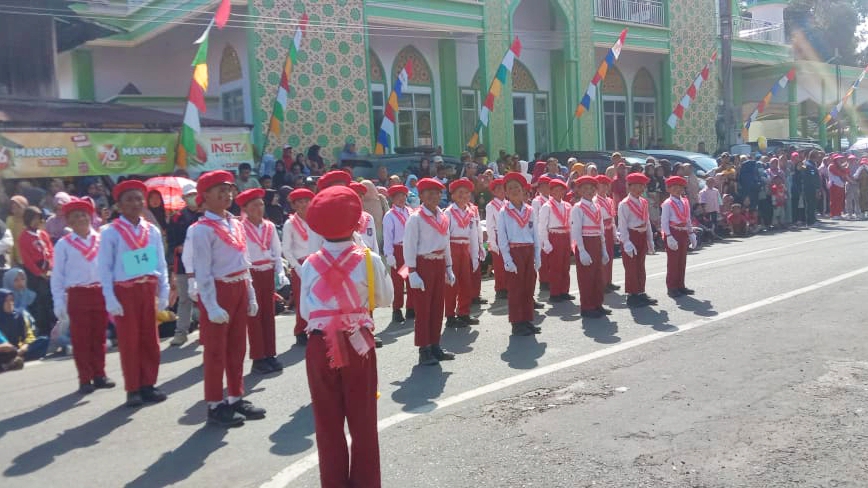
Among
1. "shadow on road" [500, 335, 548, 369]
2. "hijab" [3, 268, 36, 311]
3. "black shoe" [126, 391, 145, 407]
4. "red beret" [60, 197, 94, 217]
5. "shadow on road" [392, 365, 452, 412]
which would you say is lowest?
"shadow on road" [392, 365, 452, 412]

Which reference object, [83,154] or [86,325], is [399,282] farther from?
[83,154]

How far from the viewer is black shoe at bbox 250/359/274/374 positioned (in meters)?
7.87

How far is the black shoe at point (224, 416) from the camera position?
617 cm

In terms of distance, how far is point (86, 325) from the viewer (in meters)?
7.49

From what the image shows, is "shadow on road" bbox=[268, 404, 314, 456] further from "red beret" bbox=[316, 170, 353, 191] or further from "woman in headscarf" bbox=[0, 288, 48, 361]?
"woman in headscarf" bbox=[0, 288, 48, 361]

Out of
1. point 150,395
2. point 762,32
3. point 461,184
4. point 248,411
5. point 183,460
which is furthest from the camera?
point 762,32

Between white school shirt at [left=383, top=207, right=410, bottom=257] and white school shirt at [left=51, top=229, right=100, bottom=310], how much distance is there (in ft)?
12.9

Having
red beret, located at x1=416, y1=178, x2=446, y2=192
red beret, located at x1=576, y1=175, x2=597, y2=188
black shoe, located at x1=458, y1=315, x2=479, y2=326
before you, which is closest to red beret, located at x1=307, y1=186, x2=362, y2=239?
red beret, located at x1=416, y1=178, x2=446, y2=192

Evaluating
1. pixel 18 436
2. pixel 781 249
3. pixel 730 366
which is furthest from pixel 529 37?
pixel 18 436

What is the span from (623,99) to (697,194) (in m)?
14.8

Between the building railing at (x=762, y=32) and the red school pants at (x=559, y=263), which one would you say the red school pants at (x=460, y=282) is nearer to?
the red school pants at (x=559, y=263)

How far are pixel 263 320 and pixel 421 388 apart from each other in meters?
1.94

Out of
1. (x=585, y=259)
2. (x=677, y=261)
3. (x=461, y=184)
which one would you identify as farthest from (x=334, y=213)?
(x=677, y=261)

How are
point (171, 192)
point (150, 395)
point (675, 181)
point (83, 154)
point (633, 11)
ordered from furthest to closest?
point (633, 11) < point (83, 154) < point (171, 192) < point (675, 181) < point (150, 395)
